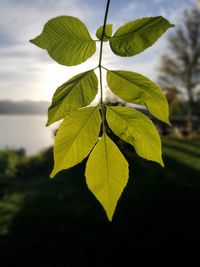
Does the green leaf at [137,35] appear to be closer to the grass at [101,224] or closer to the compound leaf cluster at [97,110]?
the compound leaf cluster at [97,110]

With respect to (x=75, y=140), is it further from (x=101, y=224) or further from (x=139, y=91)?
(x=101, y=224)

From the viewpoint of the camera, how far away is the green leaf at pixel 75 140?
1.03ft

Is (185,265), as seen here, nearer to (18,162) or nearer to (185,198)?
(185,198)

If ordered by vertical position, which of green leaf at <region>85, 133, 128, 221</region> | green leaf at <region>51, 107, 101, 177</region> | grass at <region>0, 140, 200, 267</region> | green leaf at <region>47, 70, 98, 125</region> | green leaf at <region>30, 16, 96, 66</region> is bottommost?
grass at <region>0, 140, 200, 267</region>

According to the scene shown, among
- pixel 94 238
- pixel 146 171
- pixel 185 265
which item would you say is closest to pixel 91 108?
pixel 185 265

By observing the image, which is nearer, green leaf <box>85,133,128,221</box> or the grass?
green leaf <box>85,133,128,221</box>

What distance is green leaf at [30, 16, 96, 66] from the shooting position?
0.33 metres

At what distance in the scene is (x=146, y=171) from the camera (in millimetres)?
9727

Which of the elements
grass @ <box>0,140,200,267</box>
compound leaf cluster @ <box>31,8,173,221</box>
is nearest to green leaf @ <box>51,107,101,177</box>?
compound leaf cluster @ <box>31,8,173,221</box>

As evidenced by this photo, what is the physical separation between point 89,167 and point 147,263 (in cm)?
595

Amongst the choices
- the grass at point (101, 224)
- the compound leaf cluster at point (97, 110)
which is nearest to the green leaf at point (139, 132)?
the compound leaf cluster at point (97, 110)

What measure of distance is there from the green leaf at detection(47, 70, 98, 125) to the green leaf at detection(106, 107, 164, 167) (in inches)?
1.2

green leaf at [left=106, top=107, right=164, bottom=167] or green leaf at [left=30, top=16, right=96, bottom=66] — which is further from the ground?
green leaf at [left=30, top=16, right=96, bottom=66]

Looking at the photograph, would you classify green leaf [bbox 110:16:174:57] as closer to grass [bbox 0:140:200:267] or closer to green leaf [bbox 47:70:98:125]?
green leaf [bbox 47:70:98:125]
